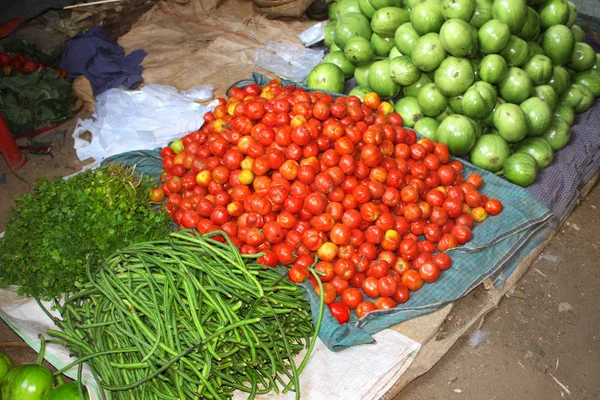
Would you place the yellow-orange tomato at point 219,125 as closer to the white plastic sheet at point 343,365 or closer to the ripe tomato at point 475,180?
the white plastic sheet at point 343,365

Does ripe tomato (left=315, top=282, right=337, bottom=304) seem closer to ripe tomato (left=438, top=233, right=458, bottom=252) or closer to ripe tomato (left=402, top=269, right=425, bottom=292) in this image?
ripe tomato (left=402, top=269, right=425, bottom=292)

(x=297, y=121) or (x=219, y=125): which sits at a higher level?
(x=297, y=121)

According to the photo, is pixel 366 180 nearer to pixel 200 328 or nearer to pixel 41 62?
pixel 200 328

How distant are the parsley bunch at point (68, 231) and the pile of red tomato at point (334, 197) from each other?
0.36 metres

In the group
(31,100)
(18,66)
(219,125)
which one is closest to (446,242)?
(219,125)

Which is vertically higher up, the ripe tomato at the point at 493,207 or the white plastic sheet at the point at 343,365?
the ripe tomato at the point at 493,207

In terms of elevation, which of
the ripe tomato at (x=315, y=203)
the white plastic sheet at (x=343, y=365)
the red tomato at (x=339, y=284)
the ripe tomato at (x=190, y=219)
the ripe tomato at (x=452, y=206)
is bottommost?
→ the white plastic sheet at (x=343, y=365)

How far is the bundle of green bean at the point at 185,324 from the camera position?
209 centimetres

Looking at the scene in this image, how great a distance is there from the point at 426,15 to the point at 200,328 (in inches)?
102

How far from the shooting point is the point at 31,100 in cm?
444

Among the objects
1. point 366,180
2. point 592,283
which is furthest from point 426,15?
point 592,283

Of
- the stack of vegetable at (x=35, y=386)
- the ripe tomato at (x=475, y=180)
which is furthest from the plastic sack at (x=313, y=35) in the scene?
the stack of vegetable at (x=35, y=386)

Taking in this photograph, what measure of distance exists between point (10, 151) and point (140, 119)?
110cm

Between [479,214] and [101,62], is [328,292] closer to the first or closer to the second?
[479,214]
